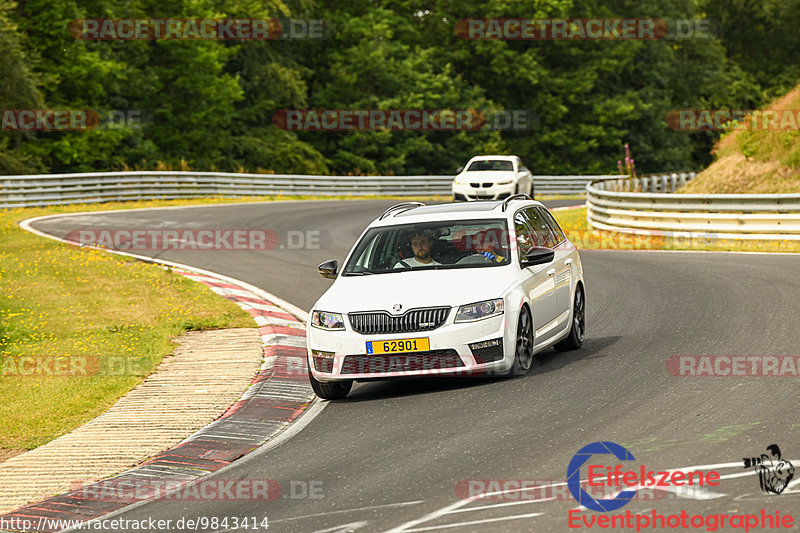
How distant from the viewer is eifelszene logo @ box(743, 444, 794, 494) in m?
6.30

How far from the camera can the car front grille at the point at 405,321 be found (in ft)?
31.5

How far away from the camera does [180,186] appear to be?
3744cm

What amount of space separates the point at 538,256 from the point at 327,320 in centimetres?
213

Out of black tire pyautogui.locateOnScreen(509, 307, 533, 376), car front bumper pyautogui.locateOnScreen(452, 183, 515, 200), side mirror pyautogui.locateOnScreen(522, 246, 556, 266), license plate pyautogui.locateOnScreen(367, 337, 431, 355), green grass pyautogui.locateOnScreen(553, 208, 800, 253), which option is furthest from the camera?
car front bumper pyautogui.locateOnScreen(452, 183, 515, 200)

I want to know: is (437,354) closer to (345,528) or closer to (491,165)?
(345,528)

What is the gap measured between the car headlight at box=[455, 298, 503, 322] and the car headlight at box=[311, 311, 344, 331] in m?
1.05

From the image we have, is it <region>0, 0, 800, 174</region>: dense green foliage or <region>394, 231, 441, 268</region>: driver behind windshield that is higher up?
<region>0, 0, 800, 174</region>: dense green foliage

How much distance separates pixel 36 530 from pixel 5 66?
35.4m

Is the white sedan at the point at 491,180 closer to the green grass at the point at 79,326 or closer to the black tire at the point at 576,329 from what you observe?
the green grass at the point at 79,326

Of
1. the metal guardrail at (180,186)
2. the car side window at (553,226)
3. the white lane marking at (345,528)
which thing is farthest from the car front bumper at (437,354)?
the metal guardrail at (180,186)

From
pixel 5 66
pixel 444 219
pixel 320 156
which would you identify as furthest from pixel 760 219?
pixel 320 156

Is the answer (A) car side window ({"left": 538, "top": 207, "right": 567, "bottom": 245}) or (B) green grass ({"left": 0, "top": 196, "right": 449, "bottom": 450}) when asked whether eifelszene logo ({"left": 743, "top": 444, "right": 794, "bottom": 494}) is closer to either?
(A) car side window ({"left": 538, "top": 207, "right": 567, "bottom": 245})

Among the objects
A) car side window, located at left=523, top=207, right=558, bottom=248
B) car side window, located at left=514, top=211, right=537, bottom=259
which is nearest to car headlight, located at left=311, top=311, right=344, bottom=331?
car side window, located at left=514, top=211, right=537, bottom=259

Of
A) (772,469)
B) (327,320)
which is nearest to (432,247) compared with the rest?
(327,320)
